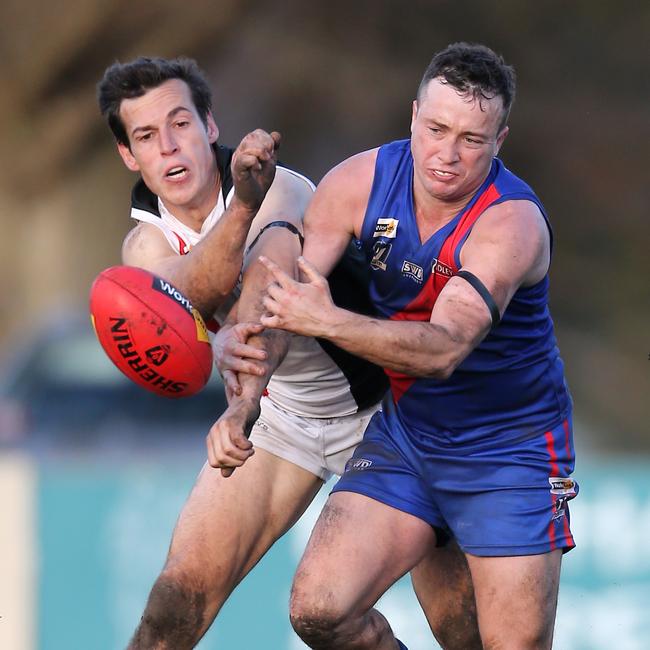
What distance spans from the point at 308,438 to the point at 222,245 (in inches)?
32.8

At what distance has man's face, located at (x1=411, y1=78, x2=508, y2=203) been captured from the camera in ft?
12.3

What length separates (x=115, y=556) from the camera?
6.15 metres

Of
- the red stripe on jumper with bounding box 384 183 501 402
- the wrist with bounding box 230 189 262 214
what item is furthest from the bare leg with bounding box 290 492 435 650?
the wrist with bounding box 230 189 262 214

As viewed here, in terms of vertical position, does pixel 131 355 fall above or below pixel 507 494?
above

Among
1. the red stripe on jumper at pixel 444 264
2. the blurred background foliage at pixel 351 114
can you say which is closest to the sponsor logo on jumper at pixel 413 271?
the red stripe on jumper at pixel 444 264

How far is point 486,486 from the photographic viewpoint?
404cm

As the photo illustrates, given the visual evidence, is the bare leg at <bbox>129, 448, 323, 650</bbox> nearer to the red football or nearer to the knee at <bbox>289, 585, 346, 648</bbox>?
the knee at <bbox>289, 585, 346, 648</bbox>

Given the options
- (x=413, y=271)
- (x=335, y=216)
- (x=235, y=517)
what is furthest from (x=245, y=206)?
(x=235, y=517)

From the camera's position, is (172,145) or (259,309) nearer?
(259,309)

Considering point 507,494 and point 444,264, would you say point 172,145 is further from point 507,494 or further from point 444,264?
point 507,494

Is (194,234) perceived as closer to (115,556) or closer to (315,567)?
(315,567)

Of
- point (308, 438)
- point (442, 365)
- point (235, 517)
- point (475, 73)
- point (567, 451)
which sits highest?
point (475, 73)

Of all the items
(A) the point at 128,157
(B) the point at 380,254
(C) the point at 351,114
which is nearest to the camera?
(B) the point at 380,254

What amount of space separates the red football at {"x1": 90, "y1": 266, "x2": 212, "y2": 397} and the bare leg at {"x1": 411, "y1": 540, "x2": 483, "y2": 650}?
1082 millimetres
